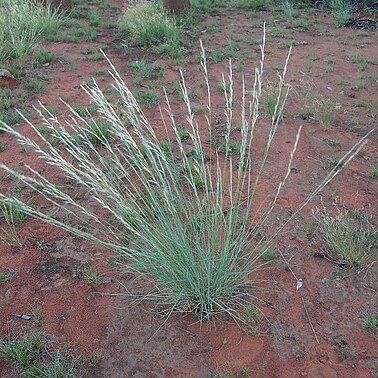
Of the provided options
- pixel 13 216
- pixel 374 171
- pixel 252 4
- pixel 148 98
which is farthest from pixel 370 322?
pixel 252 4

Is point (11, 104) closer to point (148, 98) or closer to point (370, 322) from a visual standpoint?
point (148, 98)

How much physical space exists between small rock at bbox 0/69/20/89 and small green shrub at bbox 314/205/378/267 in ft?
13.9

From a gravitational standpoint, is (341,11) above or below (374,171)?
below

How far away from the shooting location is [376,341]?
2.78 metres

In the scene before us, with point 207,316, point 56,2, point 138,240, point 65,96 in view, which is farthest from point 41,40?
point 207,316

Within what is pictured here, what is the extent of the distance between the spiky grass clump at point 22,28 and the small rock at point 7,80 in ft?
1.81

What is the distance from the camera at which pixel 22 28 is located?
24.6 ft

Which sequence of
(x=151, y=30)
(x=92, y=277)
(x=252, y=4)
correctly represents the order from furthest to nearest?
(x=252, y=4), (x=151, y=30), (x=92, y=277)

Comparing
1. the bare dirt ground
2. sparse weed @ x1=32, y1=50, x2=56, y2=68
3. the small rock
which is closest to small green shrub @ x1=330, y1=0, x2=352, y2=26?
the bare dirt ground

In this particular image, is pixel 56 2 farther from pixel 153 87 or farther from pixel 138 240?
pixel 138 240

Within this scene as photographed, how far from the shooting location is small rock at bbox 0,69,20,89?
6.25 metres

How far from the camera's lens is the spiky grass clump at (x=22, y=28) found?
695 cm

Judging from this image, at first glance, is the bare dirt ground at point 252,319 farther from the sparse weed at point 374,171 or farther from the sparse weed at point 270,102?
the sparse weed at point 270,102

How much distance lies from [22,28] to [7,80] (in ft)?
5.05
